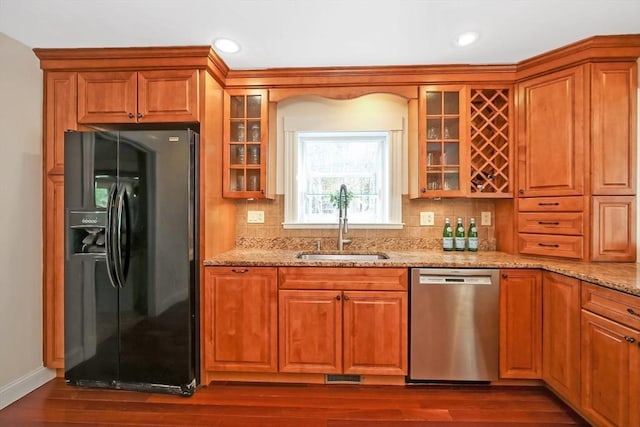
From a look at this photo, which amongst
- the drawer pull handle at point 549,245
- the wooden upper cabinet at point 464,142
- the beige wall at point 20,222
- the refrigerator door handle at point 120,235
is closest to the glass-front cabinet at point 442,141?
the wooden upper cabinet at point 464,142

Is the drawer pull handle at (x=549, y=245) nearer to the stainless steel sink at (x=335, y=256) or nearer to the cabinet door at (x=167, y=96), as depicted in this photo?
the stainless steel sink at (x=335, y=256)

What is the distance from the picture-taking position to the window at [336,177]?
9.55 ft

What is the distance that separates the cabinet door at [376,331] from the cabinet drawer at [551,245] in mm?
1081

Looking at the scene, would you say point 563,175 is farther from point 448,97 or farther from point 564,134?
point 448,97

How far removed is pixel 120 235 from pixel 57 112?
1.10 metres

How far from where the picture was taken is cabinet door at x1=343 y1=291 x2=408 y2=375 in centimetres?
219

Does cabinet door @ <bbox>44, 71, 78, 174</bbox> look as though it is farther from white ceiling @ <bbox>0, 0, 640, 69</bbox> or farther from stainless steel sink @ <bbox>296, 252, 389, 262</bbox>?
stainless steel sink @ <bbox>296, 252, 389, 262</bbox>

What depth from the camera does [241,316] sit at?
7.33 ft

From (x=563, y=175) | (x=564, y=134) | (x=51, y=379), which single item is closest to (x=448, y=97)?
(x=564, y=134)

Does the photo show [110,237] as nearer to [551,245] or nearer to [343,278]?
[343,278]

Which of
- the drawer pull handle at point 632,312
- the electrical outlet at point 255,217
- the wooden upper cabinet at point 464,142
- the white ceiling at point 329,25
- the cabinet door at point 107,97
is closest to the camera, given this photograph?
the drawer pull handle at point 632,312

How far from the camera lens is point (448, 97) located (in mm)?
2545

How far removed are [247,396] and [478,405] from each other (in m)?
1.51

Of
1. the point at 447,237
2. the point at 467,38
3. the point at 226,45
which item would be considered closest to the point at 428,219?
Answer: the point at 447,237
